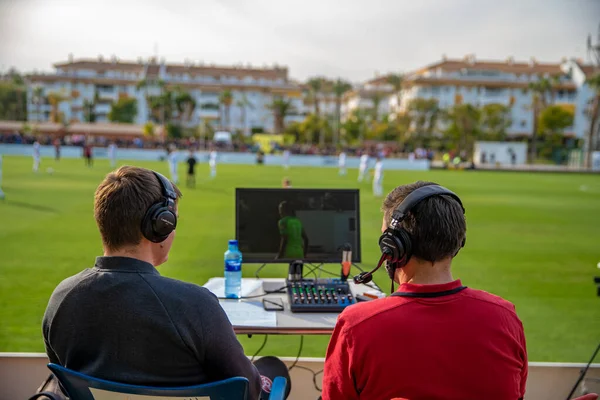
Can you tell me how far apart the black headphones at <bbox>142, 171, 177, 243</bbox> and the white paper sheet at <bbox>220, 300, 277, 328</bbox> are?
90cm

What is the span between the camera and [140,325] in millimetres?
1596

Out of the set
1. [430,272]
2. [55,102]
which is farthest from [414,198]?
[55,102]

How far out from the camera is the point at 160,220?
1.80m

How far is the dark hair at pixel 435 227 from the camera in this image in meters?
1.61

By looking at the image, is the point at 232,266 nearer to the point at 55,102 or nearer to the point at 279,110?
the point at 279,110

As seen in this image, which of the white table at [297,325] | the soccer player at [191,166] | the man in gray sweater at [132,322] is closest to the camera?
the man in gray sweater at [132,322]

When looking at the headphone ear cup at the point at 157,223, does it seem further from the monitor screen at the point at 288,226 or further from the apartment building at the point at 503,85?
the apartment building at the point at 503,85

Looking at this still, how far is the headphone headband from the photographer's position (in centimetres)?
164

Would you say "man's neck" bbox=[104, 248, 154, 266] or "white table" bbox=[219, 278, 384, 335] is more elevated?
"man's neck" bbox=[104, 248, 154, 266]

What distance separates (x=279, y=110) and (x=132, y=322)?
7260 centimetres

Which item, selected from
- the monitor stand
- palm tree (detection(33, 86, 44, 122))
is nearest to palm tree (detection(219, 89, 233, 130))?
palm tree (detection(33, 86, 44, 122))

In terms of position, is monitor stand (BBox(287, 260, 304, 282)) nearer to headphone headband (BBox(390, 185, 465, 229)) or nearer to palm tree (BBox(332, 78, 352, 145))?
headphone headband (BBox(390, 185, 465, 229))

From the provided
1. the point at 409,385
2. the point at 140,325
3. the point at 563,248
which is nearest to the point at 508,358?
the point at 409,385

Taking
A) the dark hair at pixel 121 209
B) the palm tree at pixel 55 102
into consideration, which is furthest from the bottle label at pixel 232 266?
the palm tree at pixel 55 102
